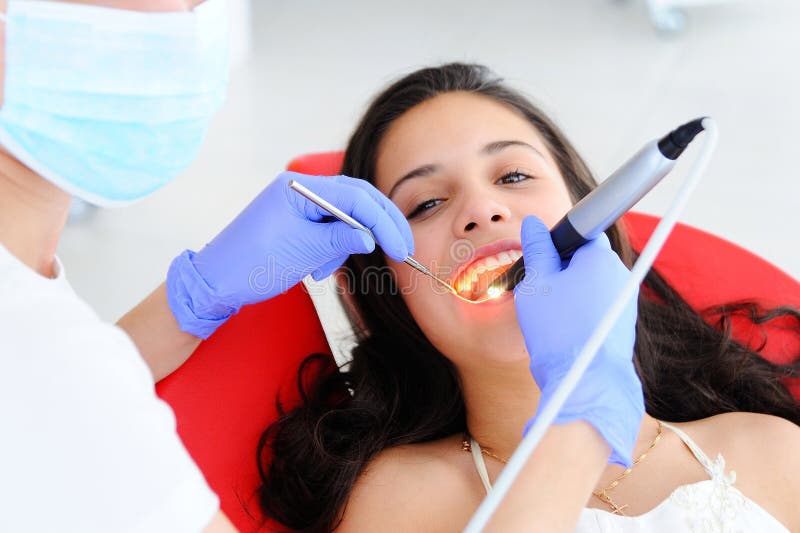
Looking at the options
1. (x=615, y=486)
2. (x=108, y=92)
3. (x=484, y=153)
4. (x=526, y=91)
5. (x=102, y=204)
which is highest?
(x=108, y=92)

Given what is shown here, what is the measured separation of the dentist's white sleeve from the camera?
794 millimetres

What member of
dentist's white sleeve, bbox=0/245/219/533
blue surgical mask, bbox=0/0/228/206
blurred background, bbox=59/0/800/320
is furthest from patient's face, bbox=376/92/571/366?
blurred background, bbox=59/0/800/320

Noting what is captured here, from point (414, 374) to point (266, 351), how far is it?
0.29 meters

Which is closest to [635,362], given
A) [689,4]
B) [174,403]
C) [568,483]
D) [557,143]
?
[557,143]

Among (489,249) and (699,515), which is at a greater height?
(489,249)

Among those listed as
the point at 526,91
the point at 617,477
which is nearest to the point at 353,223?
the point at 617,477

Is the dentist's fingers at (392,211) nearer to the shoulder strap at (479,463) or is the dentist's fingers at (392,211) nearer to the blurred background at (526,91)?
the shoulder strap at (479,463)

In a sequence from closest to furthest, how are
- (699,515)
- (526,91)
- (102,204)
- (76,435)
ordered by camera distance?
(76,435), (102,204), (699,515), (526,91)

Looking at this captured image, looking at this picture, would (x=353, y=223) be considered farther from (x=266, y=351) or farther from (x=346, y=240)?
(x=266, y=351)

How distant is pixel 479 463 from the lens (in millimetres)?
1427

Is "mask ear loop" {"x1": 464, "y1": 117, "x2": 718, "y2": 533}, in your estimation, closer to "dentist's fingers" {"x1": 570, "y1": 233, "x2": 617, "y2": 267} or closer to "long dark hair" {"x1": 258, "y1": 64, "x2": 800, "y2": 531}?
"dentist's fingers" {"x1": 570, "y1": 233, "x2": 617, "y2": 267}

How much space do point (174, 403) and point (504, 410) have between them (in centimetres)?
59

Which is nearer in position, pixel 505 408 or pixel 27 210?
pixel 27 210

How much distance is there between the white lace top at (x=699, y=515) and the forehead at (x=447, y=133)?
0.61 meters
